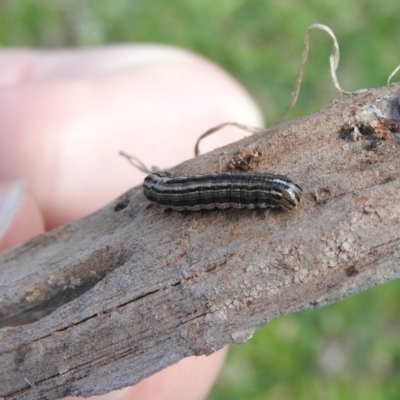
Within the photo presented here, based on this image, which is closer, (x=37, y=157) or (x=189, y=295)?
(x=189, y=295)

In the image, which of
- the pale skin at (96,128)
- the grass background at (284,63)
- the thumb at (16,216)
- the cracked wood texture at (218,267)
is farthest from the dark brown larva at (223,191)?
the grass background at (284,63)

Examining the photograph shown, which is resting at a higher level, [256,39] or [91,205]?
[256,39]

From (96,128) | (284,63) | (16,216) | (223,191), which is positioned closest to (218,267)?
(223,191)

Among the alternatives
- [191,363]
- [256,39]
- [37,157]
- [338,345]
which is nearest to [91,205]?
[37,157]

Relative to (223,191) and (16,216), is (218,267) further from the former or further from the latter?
(16,216)

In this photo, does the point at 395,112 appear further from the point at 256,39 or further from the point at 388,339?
the point at 256,39

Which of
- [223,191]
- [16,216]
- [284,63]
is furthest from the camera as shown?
[284,63]

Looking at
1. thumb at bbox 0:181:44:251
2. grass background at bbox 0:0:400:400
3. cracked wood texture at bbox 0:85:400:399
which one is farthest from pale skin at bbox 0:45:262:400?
cracked wood texture at bbox 0:85:400:399
